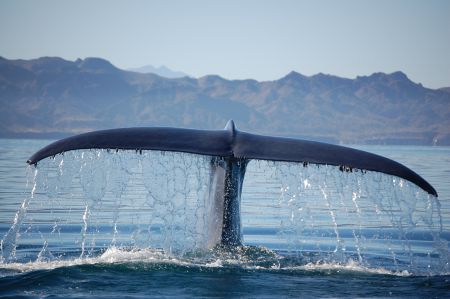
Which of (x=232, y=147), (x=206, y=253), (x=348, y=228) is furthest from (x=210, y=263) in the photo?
(x=348, y=228)

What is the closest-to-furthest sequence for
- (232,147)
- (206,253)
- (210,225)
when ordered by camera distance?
(232,147), (210,225), (206,253)

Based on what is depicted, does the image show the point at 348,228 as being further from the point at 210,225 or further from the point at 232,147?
the point at 232,147

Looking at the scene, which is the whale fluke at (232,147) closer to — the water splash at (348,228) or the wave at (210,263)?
the water splash at (348,228)

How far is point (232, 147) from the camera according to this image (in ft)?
22.6

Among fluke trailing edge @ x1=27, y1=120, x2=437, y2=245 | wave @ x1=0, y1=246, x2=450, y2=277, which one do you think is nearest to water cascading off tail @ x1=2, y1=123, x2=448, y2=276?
fluke trailing edge @ x1=27, y1=120, x2=437, y2=245

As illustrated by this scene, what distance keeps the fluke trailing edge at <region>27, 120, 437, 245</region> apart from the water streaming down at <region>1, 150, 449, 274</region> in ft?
0.37

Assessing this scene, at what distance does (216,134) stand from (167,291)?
5.36 ft

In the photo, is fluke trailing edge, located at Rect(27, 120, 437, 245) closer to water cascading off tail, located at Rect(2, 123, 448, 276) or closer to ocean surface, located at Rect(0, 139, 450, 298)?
water cascading off tail, located at Rect(2, 123, 448, 276)

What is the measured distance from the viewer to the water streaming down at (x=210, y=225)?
301 inches

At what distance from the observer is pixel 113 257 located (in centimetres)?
857

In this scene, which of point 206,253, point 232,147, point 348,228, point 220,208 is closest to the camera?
point 232,147

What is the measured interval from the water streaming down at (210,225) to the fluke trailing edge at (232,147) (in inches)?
4.5

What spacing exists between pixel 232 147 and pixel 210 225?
4.34 feet

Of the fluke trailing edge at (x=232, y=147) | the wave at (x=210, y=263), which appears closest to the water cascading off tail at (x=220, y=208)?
the fluke trailing edge at (x=232, y=147)
